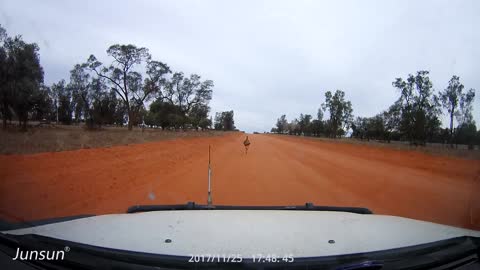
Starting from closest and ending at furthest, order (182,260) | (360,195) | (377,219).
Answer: (182,260), (377,219), (360,195)

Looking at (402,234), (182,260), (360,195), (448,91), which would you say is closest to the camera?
(182,260)

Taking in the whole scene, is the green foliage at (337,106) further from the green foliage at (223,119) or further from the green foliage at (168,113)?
the green foliage at (223,119)

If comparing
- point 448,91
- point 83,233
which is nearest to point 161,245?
point 83,233

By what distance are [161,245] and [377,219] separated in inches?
106

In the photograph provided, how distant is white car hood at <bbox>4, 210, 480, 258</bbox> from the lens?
2.59 m

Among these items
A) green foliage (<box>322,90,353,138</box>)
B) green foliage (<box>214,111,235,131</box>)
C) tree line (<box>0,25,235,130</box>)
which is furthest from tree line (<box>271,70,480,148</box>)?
green foliage (<box>214,111,235,131</box>)

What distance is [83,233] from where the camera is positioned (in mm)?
2861

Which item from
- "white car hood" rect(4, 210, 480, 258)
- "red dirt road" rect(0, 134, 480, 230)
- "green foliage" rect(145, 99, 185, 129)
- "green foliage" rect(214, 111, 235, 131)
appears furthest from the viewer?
"green foliage" rect(214, 111, 235, 131)

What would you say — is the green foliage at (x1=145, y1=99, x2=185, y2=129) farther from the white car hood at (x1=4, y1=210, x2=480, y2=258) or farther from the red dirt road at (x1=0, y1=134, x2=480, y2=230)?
the white car hood at (x1=4, y1=210, x2=480, y2=258)

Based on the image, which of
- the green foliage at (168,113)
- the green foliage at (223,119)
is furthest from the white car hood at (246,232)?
the green foliage at (223,119)

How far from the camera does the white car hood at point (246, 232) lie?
2590mm

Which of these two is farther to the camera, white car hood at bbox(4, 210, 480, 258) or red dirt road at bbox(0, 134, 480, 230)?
red dirt road at bbox(0, 134, 480, 230)

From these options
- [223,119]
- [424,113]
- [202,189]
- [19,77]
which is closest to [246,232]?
[202,189]

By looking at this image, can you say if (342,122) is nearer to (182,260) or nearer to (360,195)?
(360,195)
